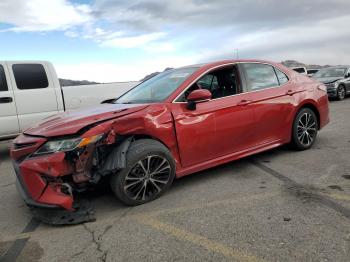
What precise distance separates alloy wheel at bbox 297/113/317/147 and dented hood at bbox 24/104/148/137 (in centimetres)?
283

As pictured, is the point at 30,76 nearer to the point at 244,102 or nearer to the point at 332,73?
the point at 244,102

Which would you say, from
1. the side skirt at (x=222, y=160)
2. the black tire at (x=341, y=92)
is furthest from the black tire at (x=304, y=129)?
the black tire at (x=341, y=92)

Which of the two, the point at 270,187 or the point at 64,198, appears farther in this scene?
the point at 270,187

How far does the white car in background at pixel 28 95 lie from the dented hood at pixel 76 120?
3468 mm

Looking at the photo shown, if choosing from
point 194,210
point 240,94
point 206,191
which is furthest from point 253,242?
point 240,94

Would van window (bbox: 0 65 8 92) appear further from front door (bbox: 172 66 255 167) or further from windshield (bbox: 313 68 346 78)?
windshield (bbox: 313 68 346 78)

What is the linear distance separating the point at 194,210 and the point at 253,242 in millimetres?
933

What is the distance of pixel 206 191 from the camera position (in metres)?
4.51

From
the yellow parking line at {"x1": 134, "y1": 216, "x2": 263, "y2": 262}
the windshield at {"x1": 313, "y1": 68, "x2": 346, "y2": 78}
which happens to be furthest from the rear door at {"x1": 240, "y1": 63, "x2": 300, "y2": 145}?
the windshield at {"x1": 313, "y1": 68, "x2": 346, "y2": 78}

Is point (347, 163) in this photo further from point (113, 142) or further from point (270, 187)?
point (113, 142)

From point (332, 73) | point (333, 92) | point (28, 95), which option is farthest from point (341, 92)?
point (28, 95)

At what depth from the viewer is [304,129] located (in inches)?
236

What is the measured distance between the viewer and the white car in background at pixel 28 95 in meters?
7.50

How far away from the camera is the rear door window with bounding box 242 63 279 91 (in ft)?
17.6
